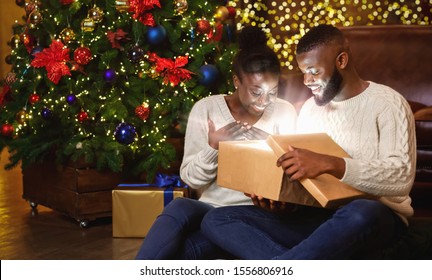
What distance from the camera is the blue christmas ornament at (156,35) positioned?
2764 millimetres

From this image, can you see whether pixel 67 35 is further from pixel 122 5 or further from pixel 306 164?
pixel 306 164

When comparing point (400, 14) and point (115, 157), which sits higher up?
point (400, 14)

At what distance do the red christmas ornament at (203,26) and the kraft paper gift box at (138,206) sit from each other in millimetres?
720

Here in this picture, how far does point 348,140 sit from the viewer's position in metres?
1.71

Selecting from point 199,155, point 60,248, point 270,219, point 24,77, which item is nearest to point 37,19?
point 24,77

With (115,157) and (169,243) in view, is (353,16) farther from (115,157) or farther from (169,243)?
(169,243)

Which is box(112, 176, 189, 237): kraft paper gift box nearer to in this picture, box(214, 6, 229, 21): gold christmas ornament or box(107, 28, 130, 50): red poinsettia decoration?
box(107, 28, 130, 50): red poinsettia decoration

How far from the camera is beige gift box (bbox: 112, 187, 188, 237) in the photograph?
104 inches

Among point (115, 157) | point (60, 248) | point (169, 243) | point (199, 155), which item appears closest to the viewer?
point (169, 243)

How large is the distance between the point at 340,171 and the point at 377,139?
17cm

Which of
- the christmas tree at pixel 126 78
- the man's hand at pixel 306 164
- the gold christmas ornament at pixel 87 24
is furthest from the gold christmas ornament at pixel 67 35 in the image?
the man's hand at pixel 306 164

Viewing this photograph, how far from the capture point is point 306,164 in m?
1.52

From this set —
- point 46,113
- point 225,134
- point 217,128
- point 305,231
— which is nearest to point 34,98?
point 46,113

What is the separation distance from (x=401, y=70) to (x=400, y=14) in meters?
0.78
